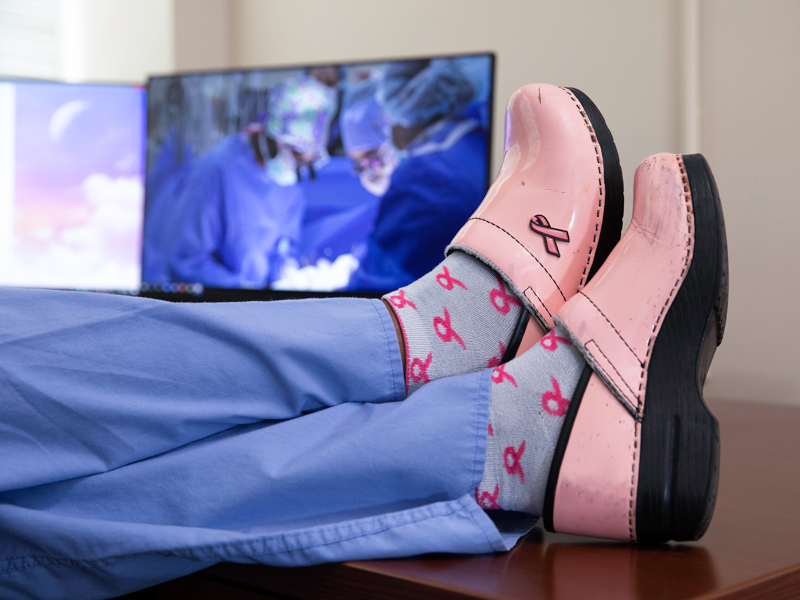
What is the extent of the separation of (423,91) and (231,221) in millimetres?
470

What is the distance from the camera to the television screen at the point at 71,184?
1382 mm

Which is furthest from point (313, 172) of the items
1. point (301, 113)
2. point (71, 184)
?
point (71, 184)

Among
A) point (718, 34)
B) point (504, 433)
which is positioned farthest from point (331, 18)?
point (504, 433)

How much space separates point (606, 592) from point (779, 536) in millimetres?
156

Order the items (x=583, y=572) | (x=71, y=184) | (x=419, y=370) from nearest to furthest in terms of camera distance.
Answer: (x=583, y=572) < (x=419, y=370) < (x=71, y=184)

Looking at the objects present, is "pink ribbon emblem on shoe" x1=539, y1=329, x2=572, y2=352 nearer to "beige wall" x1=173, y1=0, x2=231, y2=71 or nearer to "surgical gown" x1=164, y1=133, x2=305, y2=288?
"surgical gown" x1=164, y1=133, x2=305, y2=288

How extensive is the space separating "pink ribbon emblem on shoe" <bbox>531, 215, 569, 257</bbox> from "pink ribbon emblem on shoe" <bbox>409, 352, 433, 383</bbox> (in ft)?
0.49

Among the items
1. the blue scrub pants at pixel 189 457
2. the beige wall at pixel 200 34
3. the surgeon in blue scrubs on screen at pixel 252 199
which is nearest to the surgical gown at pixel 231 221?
the surgeon in blue scrubs on screen at pixel 252 199

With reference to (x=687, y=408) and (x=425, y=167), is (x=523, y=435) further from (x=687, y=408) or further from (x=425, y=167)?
(x=425, y=167)

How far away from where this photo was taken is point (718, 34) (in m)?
1.03

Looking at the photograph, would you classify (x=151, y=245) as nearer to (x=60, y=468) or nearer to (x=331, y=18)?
(x=331, y=18)

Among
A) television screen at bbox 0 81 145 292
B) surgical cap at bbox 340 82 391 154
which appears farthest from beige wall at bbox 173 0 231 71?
surgical cap at bbox 340 82 391 154

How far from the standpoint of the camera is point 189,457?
1.23 feet

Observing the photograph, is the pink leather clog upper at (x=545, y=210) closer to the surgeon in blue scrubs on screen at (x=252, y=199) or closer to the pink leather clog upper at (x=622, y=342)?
the pink leather clog upper at (x=622, y=342)
